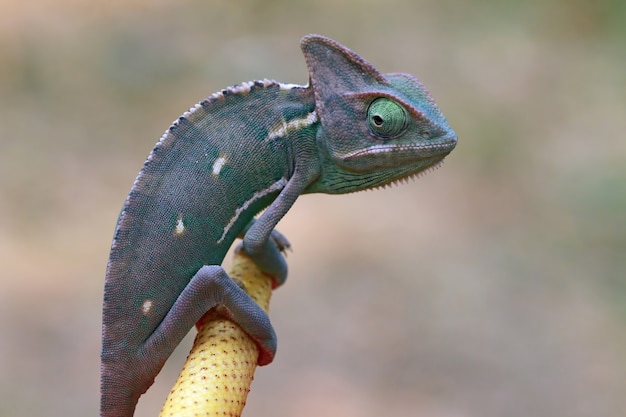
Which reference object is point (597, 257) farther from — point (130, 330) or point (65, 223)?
point (130, 330)

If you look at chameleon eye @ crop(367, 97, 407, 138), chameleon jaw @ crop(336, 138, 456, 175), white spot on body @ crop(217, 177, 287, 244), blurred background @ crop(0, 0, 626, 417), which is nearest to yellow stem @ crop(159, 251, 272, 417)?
white spot on body @ crop(217, 177, 287, 244)

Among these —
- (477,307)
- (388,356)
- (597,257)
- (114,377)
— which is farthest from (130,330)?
(597,257)

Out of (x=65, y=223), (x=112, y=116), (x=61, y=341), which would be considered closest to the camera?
(x=61, y=341)

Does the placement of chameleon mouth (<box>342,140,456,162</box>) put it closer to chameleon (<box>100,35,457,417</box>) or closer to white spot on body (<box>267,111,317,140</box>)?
chameleon (<box>100,35,457,417</box>)

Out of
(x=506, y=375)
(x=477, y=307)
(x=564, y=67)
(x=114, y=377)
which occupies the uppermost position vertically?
(x=564, y=67)

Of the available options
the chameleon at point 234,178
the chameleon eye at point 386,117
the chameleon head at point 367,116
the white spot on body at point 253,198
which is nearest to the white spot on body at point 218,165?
the chameleon at point 234,178

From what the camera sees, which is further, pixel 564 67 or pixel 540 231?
pixel 564 67
